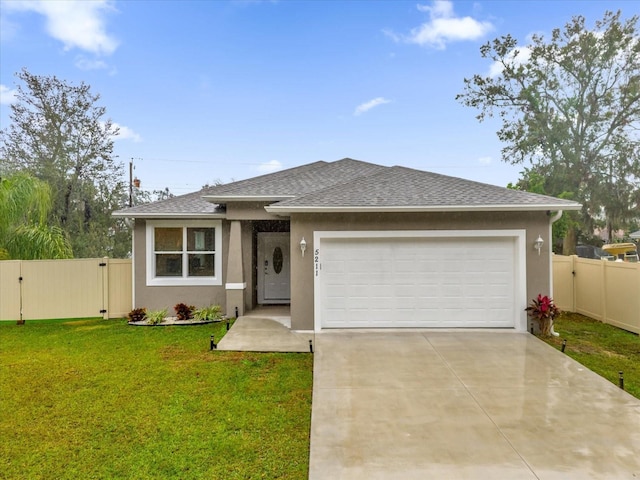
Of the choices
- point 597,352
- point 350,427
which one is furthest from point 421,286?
point 350,427

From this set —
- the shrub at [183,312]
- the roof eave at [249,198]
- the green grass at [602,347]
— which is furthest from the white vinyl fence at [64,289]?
the green grass at [602,347]

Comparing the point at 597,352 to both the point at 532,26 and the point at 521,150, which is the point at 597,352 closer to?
the point at 521,150

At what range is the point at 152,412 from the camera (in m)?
4.99

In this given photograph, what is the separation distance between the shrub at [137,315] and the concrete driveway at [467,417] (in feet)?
18.7

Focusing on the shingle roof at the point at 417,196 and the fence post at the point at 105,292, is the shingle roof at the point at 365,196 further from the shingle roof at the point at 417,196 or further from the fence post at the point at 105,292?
the fence post at the point at 105,292

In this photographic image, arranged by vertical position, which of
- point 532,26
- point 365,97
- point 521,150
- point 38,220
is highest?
point 532,26

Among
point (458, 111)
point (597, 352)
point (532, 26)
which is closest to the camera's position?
point (597, 352)

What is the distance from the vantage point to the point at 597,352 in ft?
25.1

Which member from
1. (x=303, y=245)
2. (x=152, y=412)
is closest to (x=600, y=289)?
(x=303, y=245)

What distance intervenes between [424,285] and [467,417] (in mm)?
4418

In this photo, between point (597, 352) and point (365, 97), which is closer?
point (597, 352)

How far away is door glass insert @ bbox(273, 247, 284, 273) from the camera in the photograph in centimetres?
1250

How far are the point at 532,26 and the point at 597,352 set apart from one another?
81.2ft

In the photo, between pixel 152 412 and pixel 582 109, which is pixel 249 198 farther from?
pixel 582 109
